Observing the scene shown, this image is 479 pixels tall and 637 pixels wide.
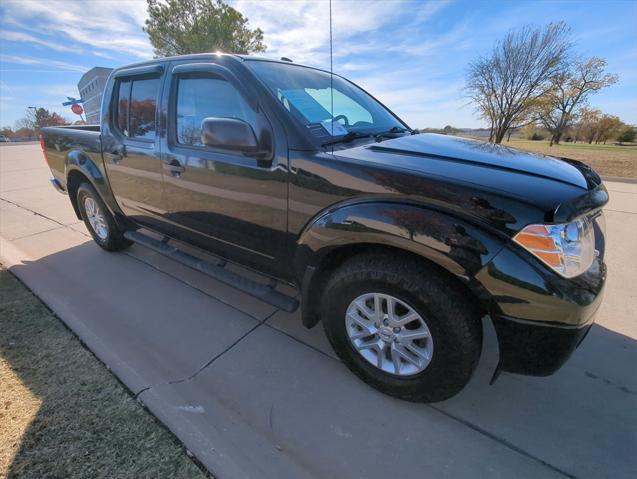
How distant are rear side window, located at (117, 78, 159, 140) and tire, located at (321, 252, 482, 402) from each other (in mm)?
2098

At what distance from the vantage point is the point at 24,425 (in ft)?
5.65

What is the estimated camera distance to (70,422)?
173 centimetres

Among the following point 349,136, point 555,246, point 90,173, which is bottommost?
point 90,173

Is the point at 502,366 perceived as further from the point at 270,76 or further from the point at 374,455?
the point at 270,76

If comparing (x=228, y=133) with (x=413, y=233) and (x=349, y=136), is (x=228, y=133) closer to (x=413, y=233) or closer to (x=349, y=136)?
(x=349, y=136)

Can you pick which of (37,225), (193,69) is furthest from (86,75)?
(193,69)

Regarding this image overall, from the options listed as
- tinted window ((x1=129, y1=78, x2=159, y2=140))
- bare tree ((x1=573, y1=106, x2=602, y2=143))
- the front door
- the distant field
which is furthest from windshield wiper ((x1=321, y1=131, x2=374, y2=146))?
bare tree ((x1=573, y1=106, x2=602, y2=143))

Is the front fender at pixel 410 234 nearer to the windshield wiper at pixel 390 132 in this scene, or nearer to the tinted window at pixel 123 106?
the windshield wiper at pixel 390 132

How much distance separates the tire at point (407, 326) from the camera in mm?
1585

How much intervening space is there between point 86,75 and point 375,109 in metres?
62.2

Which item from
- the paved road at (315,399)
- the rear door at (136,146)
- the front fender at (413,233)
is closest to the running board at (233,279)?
the rear door at (136,146)

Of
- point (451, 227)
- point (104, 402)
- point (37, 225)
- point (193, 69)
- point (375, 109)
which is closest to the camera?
point (451, 227)

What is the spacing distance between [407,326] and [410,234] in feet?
1.80

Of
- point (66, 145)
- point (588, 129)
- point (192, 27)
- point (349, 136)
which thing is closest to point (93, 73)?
point (192, 27)
